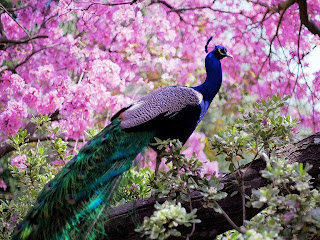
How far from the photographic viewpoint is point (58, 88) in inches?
162

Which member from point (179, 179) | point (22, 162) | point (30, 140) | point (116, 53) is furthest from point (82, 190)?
point (116, 53)

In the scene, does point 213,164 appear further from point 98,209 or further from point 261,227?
point 261,227

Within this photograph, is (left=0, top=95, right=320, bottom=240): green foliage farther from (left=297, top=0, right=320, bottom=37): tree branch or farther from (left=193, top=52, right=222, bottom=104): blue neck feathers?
(left=297, top=0, right=320, bottom=37): tree branch

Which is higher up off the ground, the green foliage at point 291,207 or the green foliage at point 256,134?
the green foliage at point 256,134

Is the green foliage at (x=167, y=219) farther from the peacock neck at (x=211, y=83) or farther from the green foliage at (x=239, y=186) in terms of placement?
the peacock neck at (x=211, y=83)

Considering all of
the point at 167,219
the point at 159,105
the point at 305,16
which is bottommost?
the point at 167,219

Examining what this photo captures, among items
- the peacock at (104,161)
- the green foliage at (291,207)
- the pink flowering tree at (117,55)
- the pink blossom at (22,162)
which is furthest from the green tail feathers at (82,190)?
the pink flowering tree at (117,55)

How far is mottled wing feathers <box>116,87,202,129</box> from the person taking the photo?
95.7 inches

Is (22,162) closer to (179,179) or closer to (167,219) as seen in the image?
(179,179)

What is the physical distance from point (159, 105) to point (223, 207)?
32.5 inches

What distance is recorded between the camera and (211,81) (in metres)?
2.95

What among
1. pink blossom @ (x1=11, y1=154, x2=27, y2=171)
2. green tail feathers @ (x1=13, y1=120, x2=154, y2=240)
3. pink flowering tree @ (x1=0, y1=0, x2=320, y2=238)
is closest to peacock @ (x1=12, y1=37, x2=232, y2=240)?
green tail feathers @ (x1=13, y1=120, x2=154, y2=240)

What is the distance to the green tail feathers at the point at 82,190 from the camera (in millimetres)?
1944

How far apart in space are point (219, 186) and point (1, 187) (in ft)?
14.5
